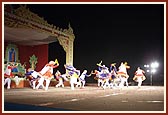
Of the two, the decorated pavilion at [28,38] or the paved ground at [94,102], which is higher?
the decorated pavilion at [28,38]

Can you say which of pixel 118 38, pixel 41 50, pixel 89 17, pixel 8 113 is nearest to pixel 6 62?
pixel 41 50

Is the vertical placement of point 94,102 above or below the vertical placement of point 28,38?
below

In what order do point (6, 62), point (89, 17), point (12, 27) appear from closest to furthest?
1. point (12, 27)
2. point (6, 62)
3. point (89, 17)

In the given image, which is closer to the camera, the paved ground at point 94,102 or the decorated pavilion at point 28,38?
the paved ground at point 94,102

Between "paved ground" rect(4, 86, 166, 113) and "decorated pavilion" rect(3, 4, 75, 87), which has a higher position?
"decorated pavilion" rect(3, 4, 75, 87)

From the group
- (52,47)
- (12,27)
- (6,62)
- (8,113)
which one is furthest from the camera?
(52,47)

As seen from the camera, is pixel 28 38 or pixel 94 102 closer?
pixel 94 102

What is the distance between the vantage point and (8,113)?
4.73 metres

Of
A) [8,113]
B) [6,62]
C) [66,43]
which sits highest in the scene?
[66,43]

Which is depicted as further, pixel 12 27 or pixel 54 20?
pixel 54 20

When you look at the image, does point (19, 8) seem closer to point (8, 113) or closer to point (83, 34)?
point (83, 34)

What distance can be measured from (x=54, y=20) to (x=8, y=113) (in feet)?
35.5

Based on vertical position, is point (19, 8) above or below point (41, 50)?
above

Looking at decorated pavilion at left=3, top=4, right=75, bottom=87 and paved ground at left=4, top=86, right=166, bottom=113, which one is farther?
decorated pavilion at left=3, top=4, right=75, bottom=87
